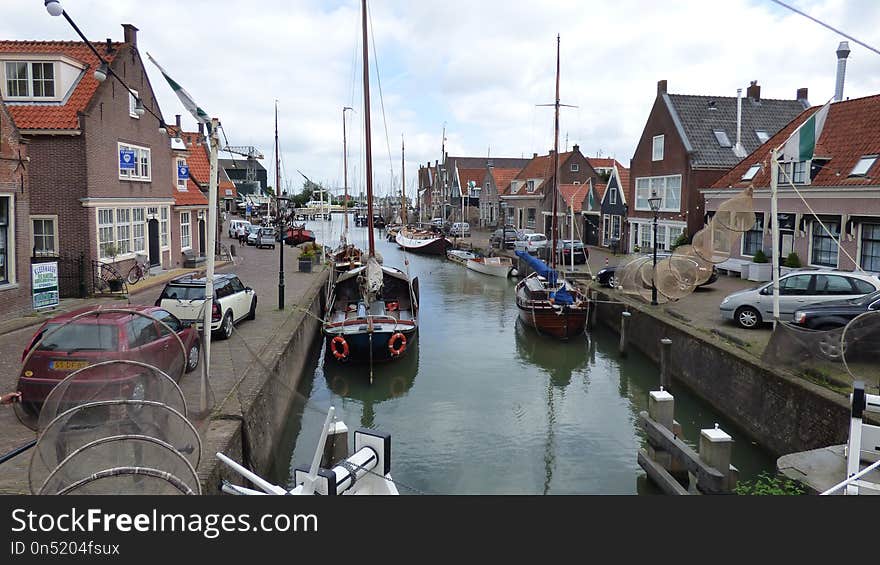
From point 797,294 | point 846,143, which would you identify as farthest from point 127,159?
point 846,143

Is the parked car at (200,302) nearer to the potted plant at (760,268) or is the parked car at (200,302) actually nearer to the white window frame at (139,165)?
the white window frame at (139,165)

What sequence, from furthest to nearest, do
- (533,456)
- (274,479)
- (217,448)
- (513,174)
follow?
(513,174) → (533,456) → (274,479) → (217,448)

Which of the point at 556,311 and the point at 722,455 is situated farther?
the point at 556,311

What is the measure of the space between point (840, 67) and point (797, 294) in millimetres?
19165

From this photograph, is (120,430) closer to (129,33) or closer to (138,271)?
(138,271)

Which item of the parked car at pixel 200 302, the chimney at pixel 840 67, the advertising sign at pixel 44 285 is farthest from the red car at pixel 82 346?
the chimney at pixel 840 67

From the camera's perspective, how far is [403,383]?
18.7 m

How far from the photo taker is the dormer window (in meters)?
21.7

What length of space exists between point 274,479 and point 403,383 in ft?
23.9

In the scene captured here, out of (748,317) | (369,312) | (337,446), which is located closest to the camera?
(337,446)

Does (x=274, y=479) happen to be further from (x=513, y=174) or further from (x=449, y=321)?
(x=513, y=174)

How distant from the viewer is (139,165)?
26.6m

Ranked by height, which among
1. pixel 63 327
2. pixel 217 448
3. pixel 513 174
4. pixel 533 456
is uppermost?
pixel 513 174

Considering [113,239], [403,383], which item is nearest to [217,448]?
[403,383]
